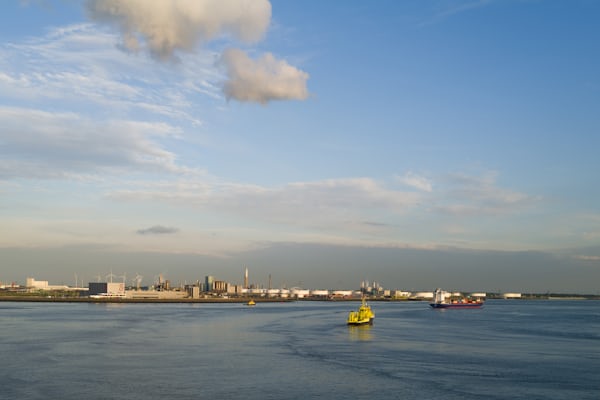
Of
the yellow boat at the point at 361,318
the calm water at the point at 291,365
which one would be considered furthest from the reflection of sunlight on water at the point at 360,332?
the yellow boat at the point at 361,318

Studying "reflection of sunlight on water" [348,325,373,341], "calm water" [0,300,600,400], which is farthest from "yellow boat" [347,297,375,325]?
"calm water" [0,300,600,400]

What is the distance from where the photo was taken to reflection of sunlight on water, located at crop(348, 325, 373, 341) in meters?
87.7

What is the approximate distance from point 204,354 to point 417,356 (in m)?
23.9

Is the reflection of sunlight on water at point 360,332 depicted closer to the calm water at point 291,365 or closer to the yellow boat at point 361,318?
the calm water at point 291,365

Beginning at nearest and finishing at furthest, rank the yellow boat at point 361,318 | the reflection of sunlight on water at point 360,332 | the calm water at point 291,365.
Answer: the calm water at point 291,365
the reflection of sunlight on water at point 360,332
the yellow boat at point 361,318

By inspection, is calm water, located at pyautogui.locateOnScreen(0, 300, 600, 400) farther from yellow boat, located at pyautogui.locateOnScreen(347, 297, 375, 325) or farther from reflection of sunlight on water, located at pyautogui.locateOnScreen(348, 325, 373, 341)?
yellow boat, located at pyautogui.locateOnScreen(347, 297, 375, 325)

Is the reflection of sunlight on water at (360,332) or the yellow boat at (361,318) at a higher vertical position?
the yellow boat at (361,318)

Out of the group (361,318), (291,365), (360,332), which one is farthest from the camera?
(361,318)

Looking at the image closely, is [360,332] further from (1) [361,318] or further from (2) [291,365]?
(2) [291,365]

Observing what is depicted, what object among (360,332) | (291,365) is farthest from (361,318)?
(291,365)

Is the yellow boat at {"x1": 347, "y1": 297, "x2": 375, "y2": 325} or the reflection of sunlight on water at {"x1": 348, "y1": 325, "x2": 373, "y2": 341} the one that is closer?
the reflection of sunlight on water at {"x1": 348, "y1": 325, "x2": 373, "y2": 341}

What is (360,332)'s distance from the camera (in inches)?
3895

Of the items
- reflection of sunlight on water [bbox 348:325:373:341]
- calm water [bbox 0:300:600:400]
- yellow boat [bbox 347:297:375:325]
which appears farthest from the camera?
yellow boat [bbox 347:297:375:325]

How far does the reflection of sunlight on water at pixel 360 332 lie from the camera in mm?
87688
